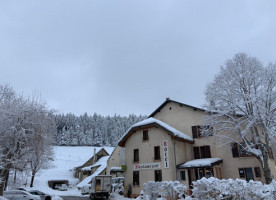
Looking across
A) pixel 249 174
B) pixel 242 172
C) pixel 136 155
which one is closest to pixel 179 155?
pixel 136 155

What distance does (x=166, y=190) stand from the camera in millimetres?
13680

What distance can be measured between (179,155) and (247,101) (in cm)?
1012

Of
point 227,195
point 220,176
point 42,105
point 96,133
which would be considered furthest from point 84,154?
point 227,195

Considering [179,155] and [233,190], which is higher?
[179,155]

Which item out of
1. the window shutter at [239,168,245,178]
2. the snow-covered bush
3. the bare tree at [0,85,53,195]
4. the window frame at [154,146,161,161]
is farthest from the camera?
the window frame at [154,146,161,161]

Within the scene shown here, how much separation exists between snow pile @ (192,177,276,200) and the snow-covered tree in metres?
10.4

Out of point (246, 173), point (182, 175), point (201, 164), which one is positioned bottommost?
point (182, 175)

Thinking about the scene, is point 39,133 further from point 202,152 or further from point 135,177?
point 202,152

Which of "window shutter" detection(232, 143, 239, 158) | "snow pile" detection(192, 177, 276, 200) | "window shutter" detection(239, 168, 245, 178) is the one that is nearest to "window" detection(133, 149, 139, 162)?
"window shutter" detection(232, 143, 239, 158)

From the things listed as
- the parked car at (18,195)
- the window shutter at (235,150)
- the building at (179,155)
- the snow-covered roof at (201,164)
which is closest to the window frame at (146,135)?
the building at (179,155)

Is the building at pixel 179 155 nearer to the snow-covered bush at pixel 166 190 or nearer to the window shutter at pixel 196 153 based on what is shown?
the window shutter at pixel 196 153

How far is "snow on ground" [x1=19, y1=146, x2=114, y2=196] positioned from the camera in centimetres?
3911

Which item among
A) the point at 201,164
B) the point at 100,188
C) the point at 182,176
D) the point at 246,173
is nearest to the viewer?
the point at 201,164

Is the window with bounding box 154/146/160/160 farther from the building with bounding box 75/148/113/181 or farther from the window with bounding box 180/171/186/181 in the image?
the building with bounding box 75/148/113/181
